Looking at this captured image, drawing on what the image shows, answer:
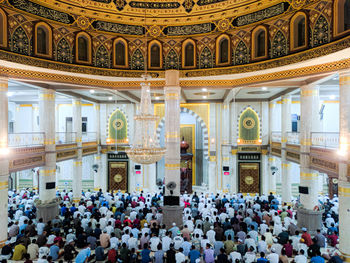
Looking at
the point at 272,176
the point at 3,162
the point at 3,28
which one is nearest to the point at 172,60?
the point at 3,28

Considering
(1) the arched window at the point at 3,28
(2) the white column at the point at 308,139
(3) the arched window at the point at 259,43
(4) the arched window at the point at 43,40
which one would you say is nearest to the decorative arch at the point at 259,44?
(3) the arched window at the point at 259,43

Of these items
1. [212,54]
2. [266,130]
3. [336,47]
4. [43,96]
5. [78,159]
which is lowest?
[78,159]

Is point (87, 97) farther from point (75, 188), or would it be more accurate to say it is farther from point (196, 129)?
point (196, 129)

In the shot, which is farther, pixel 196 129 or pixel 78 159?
pixel 196 129

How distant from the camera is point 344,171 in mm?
5613

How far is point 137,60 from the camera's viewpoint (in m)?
8.13

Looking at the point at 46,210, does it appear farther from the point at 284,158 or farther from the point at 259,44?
the point at 284,158

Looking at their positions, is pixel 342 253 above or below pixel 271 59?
below

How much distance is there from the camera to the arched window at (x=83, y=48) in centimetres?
754

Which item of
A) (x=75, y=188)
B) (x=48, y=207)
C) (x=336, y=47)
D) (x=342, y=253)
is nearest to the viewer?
(x=336, y=47)

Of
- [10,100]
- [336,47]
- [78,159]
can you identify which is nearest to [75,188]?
[78,159]

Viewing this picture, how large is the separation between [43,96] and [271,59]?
7.06m

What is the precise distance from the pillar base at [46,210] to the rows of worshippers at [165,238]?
30 centimetres

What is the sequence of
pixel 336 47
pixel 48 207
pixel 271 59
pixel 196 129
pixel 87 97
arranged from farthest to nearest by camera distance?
pixel 196 129, pixel 87 97, pixel 48 207, pixel 271 59, pixel 336 47
